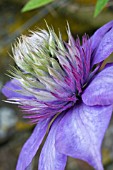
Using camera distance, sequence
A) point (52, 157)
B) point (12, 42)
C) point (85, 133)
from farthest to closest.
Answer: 1. point (12, 42)
2. point (52, 157)
3. point (85, 133)

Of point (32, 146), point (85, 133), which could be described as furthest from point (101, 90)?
point (32, 146)

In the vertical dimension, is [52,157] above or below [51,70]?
below

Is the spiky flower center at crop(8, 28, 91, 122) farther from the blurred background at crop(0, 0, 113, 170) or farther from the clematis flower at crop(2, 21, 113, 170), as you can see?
the blurred background at crop(0, 0, 113, 170)

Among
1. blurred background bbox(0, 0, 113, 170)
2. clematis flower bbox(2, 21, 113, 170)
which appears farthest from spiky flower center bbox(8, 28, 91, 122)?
blurred background bbox(0, 0, 113, 170)

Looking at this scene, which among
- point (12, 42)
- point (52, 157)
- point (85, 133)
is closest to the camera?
point (85, 133)

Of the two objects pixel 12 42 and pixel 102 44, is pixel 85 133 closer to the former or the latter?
pixel 102 44

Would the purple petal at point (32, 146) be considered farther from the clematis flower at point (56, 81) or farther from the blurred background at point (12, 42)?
the blurred background at point (12, 42)

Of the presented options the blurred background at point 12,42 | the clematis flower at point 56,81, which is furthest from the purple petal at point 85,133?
the blurred background at point 12,42
